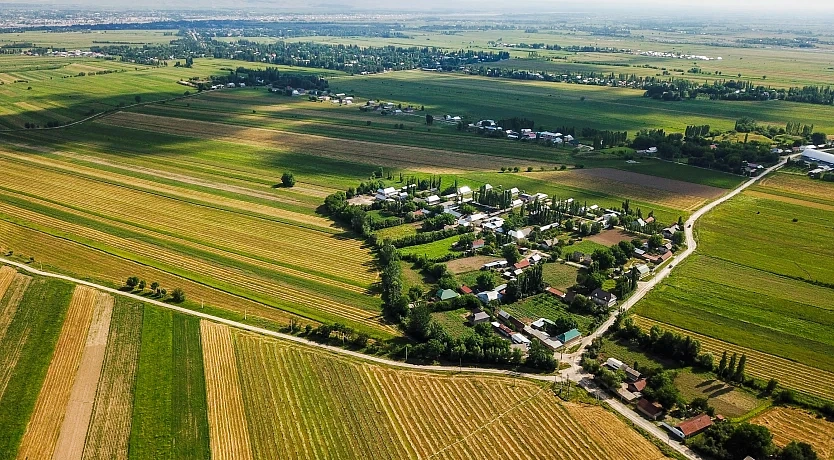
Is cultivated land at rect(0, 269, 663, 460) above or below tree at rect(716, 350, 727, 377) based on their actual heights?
below

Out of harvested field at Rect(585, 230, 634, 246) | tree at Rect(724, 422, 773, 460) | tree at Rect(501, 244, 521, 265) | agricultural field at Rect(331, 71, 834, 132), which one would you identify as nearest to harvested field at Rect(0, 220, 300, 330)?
tree at Rect(501, 244, 521, 265)

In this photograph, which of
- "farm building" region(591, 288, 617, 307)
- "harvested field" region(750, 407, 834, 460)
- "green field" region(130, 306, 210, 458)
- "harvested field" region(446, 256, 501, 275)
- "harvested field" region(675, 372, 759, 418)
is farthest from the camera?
"harvested field" region(446, 256, 501, 275)

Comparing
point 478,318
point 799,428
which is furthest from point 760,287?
point 478,318

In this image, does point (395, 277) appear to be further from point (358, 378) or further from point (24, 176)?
point (24, 176)

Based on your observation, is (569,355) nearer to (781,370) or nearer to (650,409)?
(650,409)

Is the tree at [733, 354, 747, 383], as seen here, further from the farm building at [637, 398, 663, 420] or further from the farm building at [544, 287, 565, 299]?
the farm building at [544, 287, 565, 299]

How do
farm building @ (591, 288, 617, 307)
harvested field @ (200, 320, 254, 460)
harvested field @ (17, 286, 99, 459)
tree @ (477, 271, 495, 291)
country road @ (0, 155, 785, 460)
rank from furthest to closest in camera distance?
tree @ (477, 271, 495, 291) → farm building @ (591, 288, 617, 307) → country road @ (0, 155, 785, 460) → harvested field @ (200, 320, 254, 460) → harvested field @ (17, 286, 99, 459)
